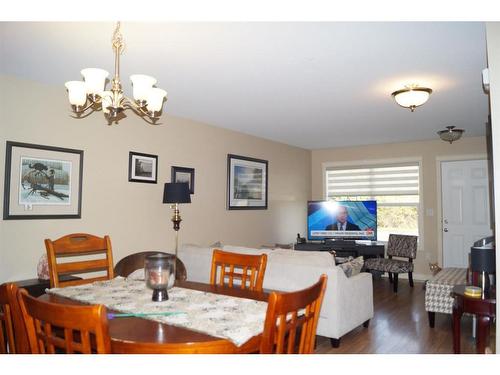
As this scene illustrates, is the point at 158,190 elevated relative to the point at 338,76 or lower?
lower

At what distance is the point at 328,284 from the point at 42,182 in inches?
107

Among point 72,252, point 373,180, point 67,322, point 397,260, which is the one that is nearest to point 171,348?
point 67,322

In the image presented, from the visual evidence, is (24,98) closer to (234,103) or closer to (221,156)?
→ (234,103)

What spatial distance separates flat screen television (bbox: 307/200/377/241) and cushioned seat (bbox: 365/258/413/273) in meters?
0.77

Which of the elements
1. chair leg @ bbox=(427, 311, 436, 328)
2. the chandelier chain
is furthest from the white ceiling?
chair leg @ bbox=(427, 311, 436, 328)

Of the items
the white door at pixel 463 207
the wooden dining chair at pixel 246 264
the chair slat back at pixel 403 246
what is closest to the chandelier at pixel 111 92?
the wooden dining chair at pixel 246 264

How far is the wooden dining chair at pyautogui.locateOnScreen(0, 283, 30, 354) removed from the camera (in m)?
1.32

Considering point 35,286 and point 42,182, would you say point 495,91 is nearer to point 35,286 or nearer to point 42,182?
point 35,286

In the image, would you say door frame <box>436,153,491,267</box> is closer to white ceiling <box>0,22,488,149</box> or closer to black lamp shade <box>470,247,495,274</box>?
white ceiling <box>0,22,488,149</box>

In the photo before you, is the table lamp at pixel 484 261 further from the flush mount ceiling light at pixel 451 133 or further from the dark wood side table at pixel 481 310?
the flush mount ceiling light at pixel 451 133
